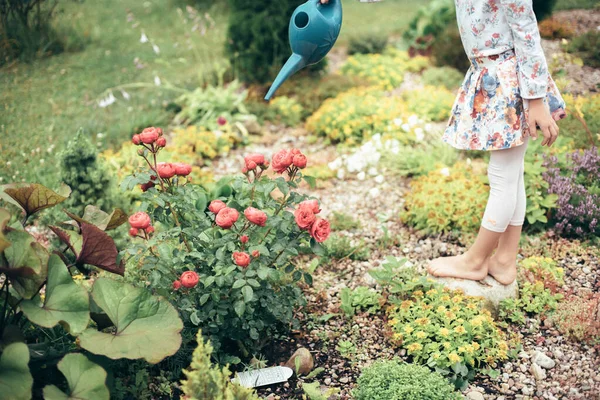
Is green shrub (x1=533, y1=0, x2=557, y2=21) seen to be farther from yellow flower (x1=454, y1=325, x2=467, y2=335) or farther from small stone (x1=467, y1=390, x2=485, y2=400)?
small stone (x1=467, y1=390, x2=485, y2=400)

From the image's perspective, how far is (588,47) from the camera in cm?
550

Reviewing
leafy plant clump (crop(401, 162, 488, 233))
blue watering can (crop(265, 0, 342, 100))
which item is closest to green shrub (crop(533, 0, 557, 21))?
leafy plant clump (crop(401, 162, 488, 233))

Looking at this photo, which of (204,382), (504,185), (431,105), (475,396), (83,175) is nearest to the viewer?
(204,382)

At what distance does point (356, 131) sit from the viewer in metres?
4.66

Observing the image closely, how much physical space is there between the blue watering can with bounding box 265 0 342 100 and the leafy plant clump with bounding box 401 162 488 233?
1.37m

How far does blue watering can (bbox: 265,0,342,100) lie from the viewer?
236 centimetres

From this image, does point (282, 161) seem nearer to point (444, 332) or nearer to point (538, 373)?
point (444, 332)

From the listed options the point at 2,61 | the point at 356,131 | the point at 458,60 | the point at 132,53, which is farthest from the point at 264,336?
the point at 132,53

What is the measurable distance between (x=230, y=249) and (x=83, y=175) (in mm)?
1312

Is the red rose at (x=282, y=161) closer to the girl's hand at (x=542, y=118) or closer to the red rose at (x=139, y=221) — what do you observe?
the red rose at (x=139, y=221)

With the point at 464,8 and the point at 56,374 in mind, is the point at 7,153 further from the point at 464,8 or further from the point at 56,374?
the point at 464,8

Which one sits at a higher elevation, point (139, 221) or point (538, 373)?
point (139, 221)

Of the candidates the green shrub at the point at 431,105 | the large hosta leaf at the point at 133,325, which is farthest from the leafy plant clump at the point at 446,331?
the green shrub at the point at 431,105

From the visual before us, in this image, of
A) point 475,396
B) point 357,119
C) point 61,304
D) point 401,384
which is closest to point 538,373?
point 475,396
